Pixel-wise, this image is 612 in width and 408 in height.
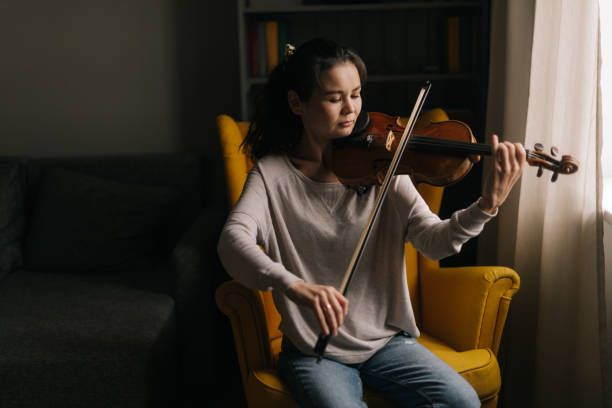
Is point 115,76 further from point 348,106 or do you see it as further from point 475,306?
point 475,306

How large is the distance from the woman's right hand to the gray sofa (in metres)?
0.75

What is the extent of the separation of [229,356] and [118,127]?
3.67 feet

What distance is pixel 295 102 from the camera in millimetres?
1261

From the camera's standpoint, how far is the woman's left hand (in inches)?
40.0

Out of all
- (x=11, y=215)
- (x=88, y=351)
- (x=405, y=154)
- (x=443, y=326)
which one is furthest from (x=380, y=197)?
(x=11, y=215)

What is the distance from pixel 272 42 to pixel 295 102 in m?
1.03

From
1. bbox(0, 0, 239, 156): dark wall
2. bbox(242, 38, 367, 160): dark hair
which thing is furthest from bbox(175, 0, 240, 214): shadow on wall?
bbox(242, 38, 367, 160): dark hair

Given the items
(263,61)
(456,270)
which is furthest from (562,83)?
(263,61)

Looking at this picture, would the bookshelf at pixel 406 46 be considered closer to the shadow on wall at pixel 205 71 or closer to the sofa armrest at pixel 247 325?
the shadow on wall at pixel 205 71

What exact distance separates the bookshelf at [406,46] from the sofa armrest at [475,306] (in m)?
0.75

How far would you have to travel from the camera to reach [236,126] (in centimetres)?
193

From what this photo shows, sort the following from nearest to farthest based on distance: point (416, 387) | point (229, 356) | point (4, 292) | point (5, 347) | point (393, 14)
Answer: point (416, 387) < point (5, 347) < point (4, 292) < point (229, 356) < point (393, 14)

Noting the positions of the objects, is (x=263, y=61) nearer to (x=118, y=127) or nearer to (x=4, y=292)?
(x=118, y=127)

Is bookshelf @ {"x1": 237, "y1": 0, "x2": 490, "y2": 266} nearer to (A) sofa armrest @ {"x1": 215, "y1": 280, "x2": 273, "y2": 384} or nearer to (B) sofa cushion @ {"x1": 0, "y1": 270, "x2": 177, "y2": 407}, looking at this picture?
(B) sofa cushion @ {"x1": 0, "y1": 270, "x2": 177, "y2": 407}
